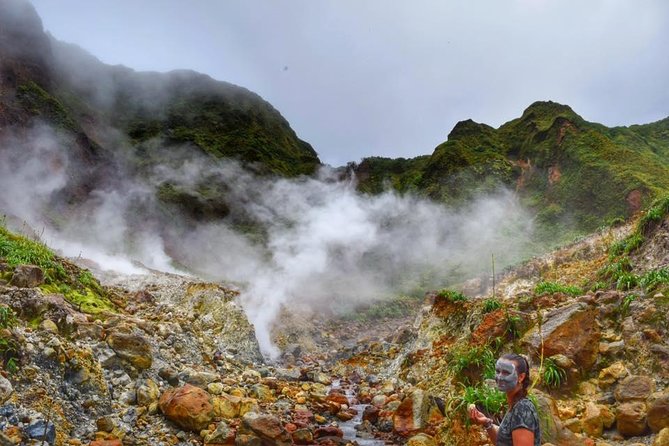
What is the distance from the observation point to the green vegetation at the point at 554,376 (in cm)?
724

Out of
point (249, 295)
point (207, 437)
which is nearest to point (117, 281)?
point (249, 295)

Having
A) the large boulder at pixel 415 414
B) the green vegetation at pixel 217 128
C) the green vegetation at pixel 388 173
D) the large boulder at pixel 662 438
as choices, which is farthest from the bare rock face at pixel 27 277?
the green vegetation at pixel 388 173

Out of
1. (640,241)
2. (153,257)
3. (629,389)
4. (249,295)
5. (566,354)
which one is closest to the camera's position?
(629,389)

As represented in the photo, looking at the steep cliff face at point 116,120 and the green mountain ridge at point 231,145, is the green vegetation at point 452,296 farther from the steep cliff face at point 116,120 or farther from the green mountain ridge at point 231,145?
the steep cliff face at point 116,120

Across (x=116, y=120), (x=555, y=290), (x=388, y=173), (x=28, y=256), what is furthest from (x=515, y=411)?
(x=388, y=173)

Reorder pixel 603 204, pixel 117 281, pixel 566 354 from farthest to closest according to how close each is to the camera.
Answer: pixel 603 204 → pixel 117 281 → pixel 566 354

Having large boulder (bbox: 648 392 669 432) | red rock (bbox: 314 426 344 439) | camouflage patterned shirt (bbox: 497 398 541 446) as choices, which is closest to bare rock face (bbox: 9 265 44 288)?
red rock (bbox: 314 426 344 439)

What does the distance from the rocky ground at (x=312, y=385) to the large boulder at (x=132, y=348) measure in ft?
0.07

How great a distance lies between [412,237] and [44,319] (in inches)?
1715

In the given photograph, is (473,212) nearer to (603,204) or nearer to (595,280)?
(603,204)

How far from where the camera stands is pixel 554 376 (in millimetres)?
7289

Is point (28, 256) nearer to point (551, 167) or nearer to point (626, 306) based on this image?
point (626, 306)

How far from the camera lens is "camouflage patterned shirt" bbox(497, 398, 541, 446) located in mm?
3080

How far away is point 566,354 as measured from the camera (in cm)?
752
